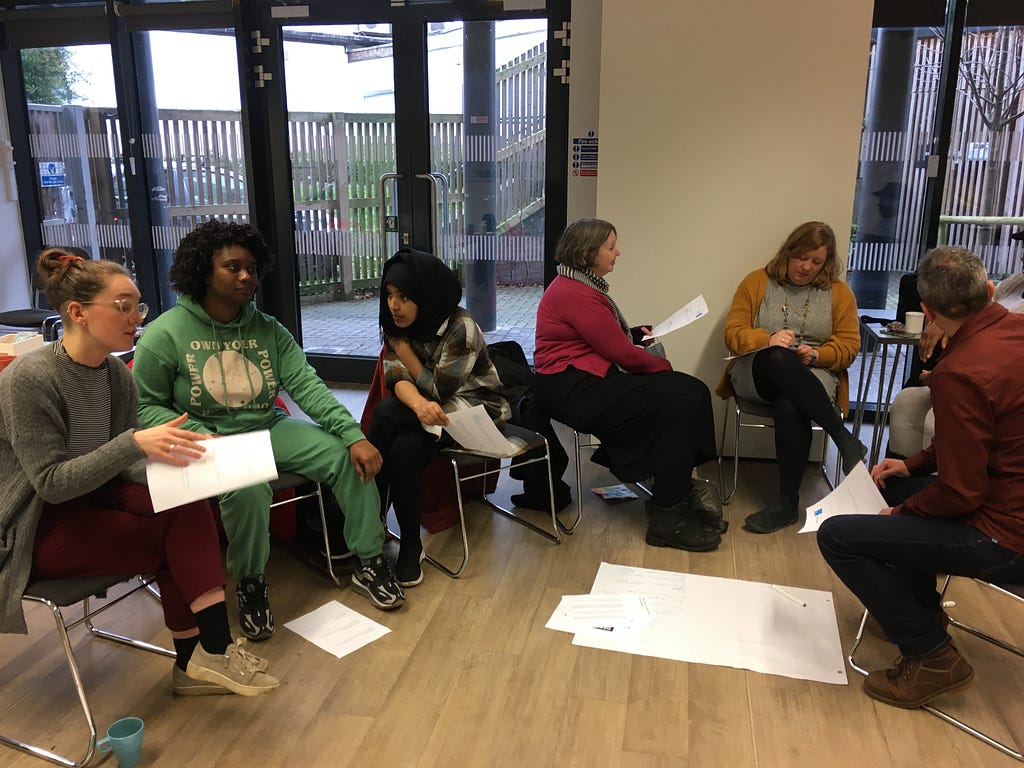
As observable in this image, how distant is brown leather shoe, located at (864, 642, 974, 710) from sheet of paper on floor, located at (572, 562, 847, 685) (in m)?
0.14

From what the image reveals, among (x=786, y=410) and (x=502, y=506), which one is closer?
(x=786, y=410)

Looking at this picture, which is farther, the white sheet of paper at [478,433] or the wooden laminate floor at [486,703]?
the white sheet of paper at [478,433]

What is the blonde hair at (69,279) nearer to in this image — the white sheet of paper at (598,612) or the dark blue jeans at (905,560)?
the white sheet of paper at (598,612)

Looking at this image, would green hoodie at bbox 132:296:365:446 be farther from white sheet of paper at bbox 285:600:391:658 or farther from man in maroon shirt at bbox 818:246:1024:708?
man in maroon shirt at bbox 818:246:1024:708

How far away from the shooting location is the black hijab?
275 centimetres

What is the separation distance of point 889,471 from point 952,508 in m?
0.43

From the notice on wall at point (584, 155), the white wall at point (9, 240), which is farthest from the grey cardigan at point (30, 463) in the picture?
the white wall at point (9, 240)

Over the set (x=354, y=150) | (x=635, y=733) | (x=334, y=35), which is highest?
(x=334, y=35)

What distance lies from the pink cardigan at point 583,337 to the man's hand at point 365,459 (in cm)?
84

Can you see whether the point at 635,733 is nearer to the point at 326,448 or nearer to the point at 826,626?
the point at 826,626

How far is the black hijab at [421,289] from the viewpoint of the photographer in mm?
2752

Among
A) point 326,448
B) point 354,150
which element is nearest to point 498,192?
point 354,150

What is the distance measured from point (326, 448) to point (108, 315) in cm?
85

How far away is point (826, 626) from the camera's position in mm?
2457
